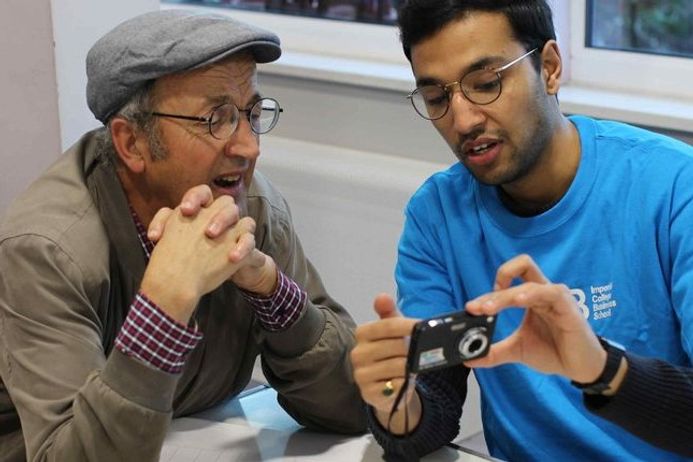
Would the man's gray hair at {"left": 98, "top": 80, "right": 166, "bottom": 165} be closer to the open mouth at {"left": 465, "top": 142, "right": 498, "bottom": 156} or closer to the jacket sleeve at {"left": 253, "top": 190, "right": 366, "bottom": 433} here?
the jacket sleeve at {"left": 253, "top": 190, "right": 366, "bottom": 433}

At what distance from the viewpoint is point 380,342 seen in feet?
4.95

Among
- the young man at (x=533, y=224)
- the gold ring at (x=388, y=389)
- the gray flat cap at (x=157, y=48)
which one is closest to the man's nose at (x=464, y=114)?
the young man at (x=533, y=224)

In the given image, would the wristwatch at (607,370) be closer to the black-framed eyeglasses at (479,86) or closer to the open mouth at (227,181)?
the black-framed eyeglasses at (479,86)

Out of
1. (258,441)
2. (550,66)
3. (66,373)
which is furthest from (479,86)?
(66,373)

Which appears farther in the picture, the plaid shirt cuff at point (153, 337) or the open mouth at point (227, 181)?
the open mouth at point (227, 181)

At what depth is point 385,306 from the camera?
59.1 inches

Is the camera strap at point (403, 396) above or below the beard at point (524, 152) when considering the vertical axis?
below

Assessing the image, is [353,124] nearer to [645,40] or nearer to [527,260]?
[645,40]

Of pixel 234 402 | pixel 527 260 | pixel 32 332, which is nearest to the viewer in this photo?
pixel 527 260

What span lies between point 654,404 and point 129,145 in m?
0.85

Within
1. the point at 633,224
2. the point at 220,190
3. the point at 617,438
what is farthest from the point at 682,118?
the point at 220,190

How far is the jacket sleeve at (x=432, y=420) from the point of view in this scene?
1.68m

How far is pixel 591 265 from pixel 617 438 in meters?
0.25

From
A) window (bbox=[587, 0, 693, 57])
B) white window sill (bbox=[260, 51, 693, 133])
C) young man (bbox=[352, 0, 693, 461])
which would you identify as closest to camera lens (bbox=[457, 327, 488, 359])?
young man (bbox=[352, 0, 693, 461])
